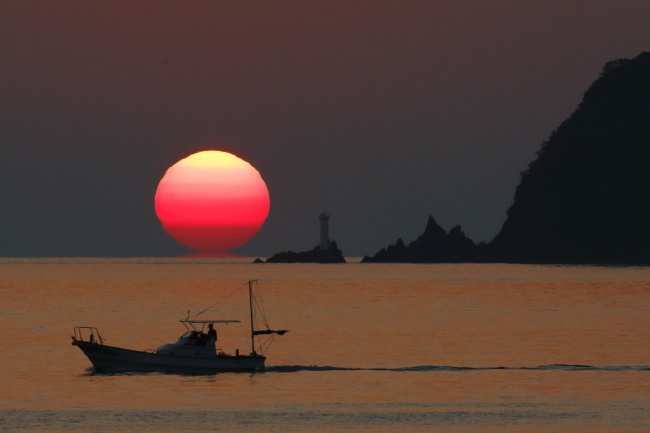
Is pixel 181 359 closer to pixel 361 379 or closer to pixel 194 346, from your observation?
pixel 194 346

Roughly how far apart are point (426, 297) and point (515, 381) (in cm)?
11564

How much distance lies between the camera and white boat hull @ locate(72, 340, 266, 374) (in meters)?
73.6

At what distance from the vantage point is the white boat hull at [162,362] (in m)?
73.6

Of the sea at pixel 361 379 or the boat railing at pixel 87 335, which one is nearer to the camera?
the sea at pixel 361 379

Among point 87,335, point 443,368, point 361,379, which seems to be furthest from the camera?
point 87,335

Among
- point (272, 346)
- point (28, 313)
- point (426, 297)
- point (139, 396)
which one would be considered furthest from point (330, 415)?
point (426, 297)

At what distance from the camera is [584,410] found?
5959 cm

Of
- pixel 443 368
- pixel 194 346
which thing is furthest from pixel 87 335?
pixel 443 368

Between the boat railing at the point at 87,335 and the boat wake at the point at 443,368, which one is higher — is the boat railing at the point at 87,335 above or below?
above

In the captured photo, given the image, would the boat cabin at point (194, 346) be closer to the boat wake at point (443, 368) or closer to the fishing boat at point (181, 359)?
the fishing boat at point (181, 359)

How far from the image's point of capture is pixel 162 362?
2906 inches

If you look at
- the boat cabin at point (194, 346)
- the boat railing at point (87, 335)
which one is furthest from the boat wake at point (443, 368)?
the boat railing at point (87, 335)

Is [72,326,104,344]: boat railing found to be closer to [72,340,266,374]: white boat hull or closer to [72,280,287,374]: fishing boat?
[72,340,266,374]: white boat hull

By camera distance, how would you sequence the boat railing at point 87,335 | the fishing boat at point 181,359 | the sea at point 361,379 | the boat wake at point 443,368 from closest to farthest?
the sea at point 361,379 < the fishing boat at point 181,359 < the boat wake at point 443,368 < the boat railing at point 87,335
